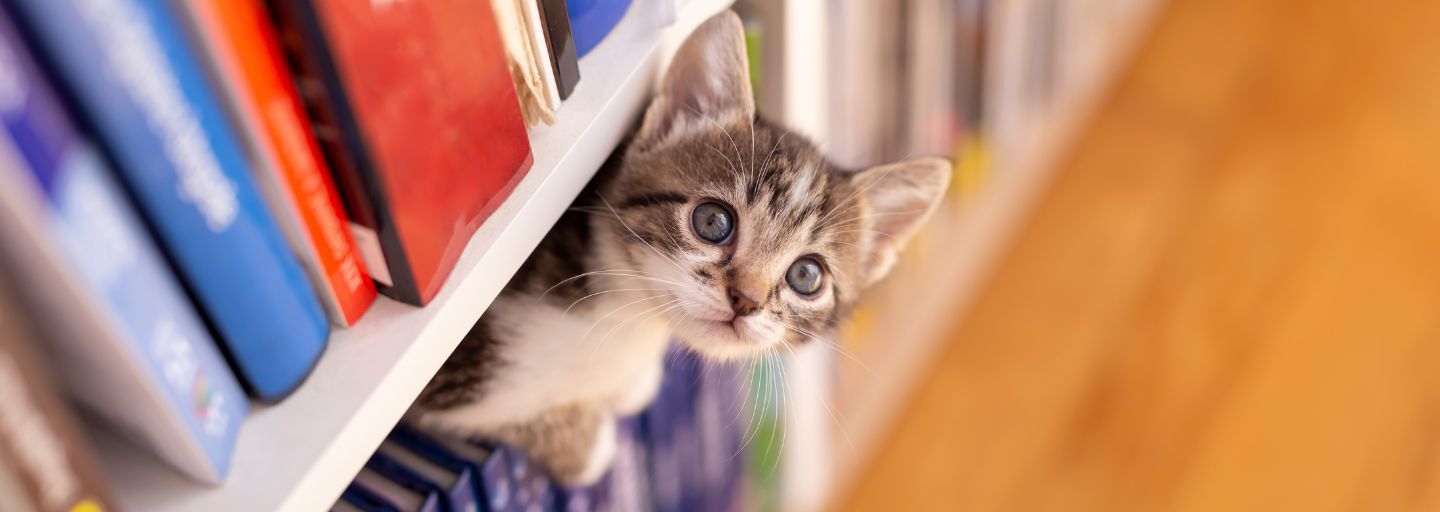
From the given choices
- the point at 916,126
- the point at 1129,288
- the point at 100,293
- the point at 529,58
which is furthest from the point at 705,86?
the point at 1129,288

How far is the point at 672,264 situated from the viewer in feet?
2.18

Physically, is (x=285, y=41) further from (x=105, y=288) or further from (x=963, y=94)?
(x=963, y=94)

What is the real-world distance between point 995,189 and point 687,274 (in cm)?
109

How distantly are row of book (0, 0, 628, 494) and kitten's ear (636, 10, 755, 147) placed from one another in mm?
154

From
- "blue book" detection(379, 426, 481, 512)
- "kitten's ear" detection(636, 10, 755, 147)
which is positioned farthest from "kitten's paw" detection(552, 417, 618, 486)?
"kitten's ear" detection(636, 10, 755, 147)

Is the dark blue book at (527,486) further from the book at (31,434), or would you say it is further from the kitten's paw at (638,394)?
the book at (31,434)

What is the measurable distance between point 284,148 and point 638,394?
1.42ft

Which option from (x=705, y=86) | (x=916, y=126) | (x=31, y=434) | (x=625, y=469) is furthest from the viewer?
(x=916, y=126)

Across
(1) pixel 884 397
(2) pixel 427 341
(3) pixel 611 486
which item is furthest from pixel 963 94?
(2) pixel 427 341

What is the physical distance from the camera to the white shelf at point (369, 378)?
1.37 feet

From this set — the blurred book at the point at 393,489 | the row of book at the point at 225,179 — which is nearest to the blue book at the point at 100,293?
the row of book at the point at 225,179

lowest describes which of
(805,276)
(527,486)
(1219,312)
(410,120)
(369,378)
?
(1219,312)

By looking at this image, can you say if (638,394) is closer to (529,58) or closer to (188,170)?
(529,58)

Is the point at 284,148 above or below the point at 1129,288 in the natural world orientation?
above
